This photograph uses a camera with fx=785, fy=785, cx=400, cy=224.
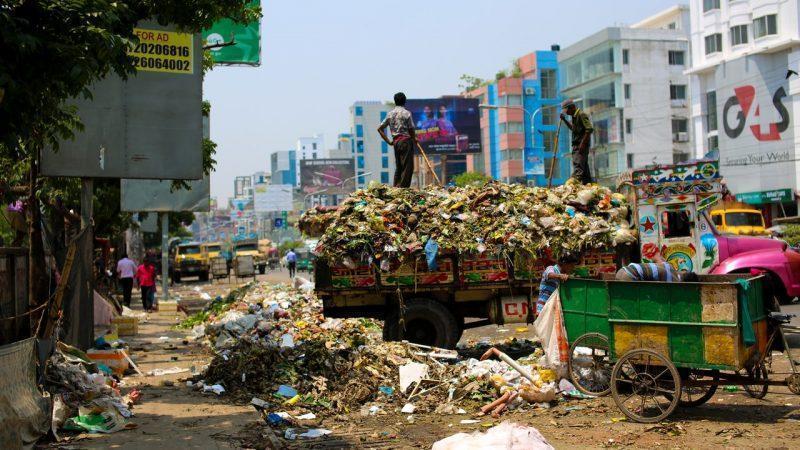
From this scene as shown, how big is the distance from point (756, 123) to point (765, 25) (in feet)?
19.8

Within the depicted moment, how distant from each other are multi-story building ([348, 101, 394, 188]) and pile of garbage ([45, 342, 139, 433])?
10779 centimetres

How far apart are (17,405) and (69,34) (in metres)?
3.31

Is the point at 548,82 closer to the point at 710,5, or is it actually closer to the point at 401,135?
the point at 710,5

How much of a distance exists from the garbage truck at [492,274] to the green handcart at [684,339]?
2.74 metres

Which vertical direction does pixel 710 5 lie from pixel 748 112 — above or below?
above

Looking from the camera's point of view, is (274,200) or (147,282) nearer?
(147,282)

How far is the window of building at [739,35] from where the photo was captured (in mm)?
47531

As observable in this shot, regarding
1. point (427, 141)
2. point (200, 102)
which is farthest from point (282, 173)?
point (200, 102)

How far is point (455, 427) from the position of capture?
8.01 m

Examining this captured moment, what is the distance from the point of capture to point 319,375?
10016mm

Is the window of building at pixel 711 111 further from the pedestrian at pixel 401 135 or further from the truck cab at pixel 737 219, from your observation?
the pedestrian at pixel 401 135

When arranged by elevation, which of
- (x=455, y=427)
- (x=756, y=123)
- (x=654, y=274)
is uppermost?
(x=756, y=123)

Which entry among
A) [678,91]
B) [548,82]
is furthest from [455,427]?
[548,82]

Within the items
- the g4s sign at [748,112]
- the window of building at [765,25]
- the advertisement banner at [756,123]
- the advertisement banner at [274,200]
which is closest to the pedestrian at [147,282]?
the advertisement banner at [756,123]
